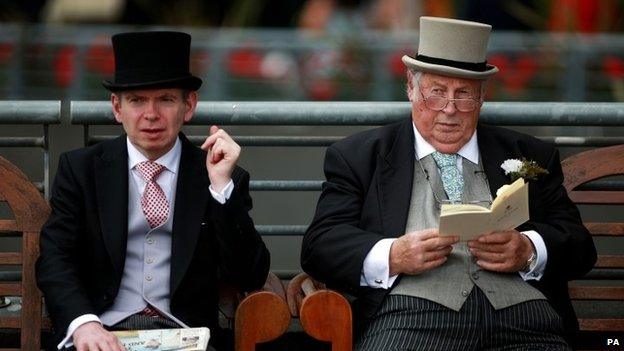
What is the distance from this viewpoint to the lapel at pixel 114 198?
5094 mm

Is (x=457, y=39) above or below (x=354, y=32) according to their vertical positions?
above

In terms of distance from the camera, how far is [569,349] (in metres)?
5.22

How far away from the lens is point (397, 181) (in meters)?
5.32

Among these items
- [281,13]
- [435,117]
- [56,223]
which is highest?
[435,117]

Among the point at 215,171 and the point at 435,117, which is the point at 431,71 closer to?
the point at 435,117

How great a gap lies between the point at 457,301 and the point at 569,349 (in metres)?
0.44

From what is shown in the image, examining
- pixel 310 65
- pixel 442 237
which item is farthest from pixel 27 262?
pixel 310 65

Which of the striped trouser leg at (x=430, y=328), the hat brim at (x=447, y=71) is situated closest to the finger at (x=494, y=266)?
the striped trouser leg at (x=430, y=328)

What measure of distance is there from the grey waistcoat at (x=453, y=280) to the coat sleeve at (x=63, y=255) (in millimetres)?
1091

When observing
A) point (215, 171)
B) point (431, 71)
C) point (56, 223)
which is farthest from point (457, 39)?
point (56, 223)

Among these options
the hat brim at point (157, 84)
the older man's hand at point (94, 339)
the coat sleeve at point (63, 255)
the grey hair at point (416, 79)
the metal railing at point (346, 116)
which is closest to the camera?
the older man's hand at point (94, 339)

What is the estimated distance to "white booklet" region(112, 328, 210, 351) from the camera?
486 cm

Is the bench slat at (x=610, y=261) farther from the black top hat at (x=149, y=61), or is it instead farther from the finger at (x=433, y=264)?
the black top hat at (x=149, y=61)

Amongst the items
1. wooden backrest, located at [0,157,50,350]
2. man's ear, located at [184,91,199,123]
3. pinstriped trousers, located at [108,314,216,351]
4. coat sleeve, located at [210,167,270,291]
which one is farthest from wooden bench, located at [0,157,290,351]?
man's ear, located at [184,91,199,123]
